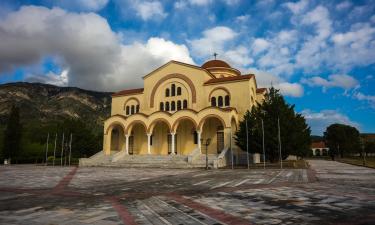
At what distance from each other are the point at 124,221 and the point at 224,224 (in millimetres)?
2372

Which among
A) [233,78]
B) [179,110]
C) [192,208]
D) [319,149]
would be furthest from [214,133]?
[319,149]

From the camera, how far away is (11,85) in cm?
15738

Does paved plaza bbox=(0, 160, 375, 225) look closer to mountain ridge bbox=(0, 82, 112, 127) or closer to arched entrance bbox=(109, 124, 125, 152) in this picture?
arched entrance bbox=(109, 124, 125, 152)

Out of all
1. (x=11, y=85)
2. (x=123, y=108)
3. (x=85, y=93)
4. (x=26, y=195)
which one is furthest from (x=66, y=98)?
(x=26, y=195)

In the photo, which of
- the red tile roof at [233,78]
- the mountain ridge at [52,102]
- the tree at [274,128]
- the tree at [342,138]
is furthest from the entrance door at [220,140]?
the mountain ridge at [52,102]

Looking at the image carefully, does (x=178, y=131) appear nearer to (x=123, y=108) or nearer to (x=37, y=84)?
(x=123, y=108)

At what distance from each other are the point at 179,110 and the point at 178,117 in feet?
3.01

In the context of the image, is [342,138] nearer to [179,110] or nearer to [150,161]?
[179,110]

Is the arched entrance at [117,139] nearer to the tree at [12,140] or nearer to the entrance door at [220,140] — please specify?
the entrance door at [220,140]

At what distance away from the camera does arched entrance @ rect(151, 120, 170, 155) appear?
130 ft

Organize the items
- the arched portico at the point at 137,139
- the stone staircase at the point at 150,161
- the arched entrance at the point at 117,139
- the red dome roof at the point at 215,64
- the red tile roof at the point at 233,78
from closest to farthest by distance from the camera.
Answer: the stone staircase at the point at 150,161, the red tile roof at the point at 233,78, the arched portico at the point at 137,139, the arched entrance at the point at 117,139, the red dome roof at the point at 215,64

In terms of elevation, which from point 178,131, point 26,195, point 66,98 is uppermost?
point 66,98

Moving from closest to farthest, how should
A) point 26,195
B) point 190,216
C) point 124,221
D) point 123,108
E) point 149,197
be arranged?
point 124,221 → point 190,216 → point 149,197 → point 26,195 → point 123,108

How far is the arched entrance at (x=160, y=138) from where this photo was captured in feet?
130
